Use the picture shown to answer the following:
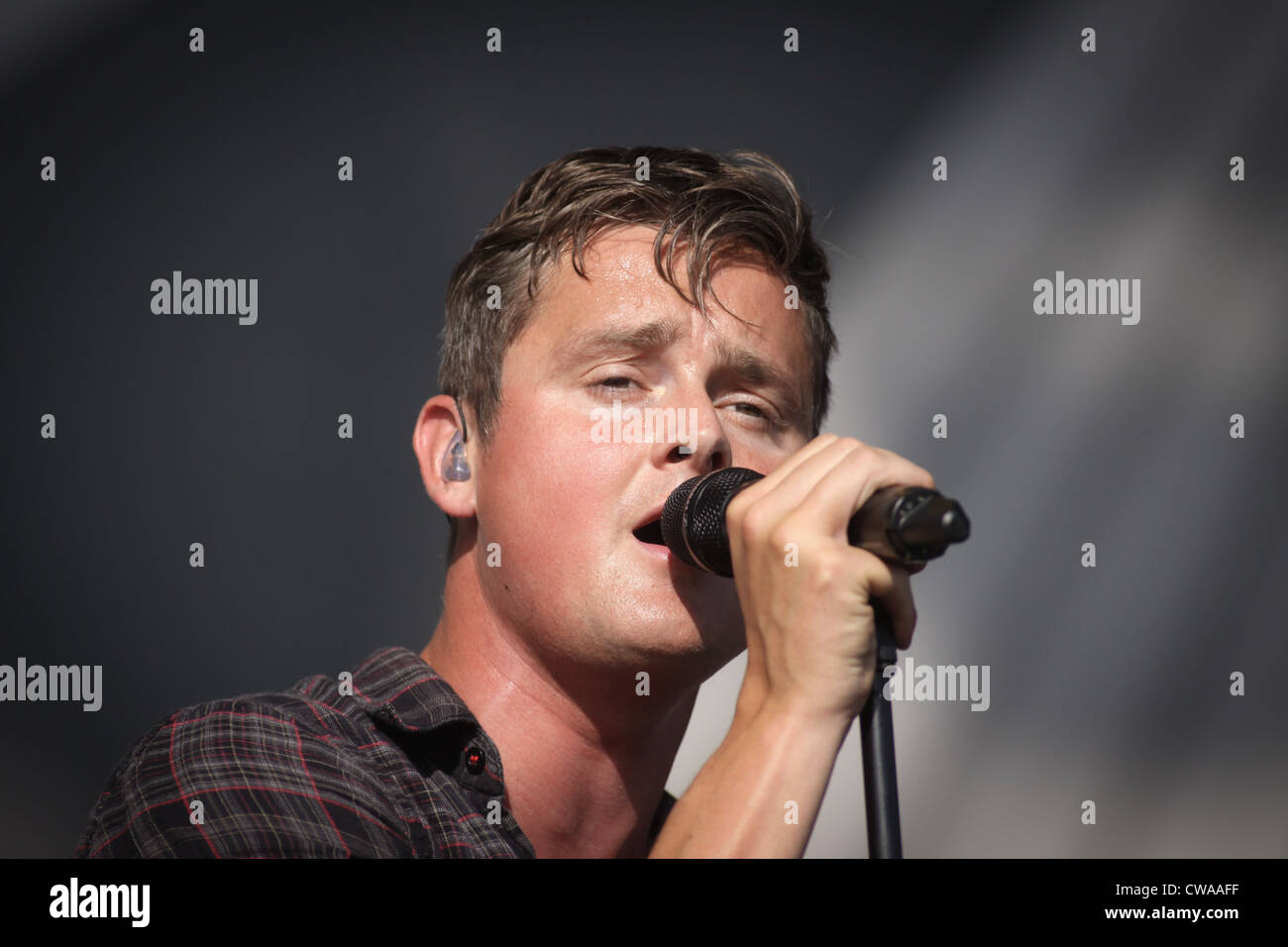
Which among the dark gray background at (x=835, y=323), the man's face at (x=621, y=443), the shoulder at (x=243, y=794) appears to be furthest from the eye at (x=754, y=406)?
the dark gray background at (x=835, y=323)

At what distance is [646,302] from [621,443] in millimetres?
210

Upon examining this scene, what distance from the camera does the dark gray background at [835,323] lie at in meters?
1.94

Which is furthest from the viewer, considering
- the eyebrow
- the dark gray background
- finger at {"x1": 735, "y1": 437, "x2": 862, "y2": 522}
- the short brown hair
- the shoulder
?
the dark gray background

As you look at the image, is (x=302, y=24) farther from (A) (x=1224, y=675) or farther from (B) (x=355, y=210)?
(A) (x=1224, y=675)

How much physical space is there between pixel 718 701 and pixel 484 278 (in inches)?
A: 43.3

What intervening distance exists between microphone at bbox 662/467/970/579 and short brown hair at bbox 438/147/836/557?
347mm

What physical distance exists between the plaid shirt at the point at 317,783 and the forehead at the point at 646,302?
0.50m

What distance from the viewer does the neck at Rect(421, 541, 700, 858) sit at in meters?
1.38

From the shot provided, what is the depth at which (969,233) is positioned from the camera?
2.30 m

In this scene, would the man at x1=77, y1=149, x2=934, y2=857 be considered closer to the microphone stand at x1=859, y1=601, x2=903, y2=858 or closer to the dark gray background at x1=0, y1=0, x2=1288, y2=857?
the microphone stand at x1=859, y1=601, x2=903, y2=858

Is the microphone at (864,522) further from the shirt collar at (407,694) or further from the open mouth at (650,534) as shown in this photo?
the shirt collar at (407,694)

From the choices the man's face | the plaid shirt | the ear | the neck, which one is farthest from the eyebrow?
the plaid shirt
